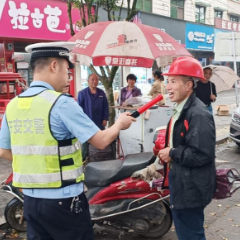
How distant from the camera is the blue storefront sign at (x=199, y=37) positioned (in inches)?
837

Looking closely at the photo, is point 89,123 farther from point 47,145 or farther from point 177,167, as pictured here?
point 177,167

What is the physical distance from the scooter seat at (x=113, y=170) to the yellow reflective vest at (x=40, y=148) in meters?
1.39

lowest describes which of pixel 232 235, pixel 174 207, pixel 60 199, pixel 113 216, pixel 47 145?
pixel 232 235

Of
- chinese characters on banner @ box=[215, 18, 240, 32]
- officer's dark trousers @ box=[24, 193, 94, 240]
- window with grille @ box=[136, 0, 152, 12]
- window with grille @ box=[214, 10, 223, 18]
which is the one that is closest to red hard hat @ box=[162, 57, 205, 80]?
officer's dark trousers @ box=[24, 193, 94, 240]

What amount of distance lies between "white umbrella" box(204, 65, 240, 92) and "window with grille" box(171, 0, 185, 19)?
43.6 feet

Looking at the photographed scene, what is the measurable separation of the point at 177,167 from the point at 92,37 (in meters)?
2.99

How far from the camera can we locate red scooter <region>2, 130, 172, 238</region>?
11.2 feet

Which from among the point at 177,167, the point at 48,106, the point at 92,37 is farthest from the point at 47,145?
the point at 92,37

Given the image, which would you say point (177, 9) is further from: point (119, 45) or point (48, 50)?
point (48, 50)

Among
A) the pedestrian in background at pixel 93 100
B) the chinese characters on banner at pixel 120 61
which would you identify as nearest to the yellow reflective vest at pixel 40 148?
the chinese characters on banner at pixel 120 61

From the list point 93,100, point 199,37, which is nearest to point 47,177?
point 93,100

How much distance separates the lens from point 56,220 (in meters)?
2.05

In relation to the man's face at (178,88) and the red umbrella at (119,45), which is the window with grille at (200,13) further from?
the man's face at (178,88)

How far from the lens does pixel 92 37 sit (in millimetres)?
4926
